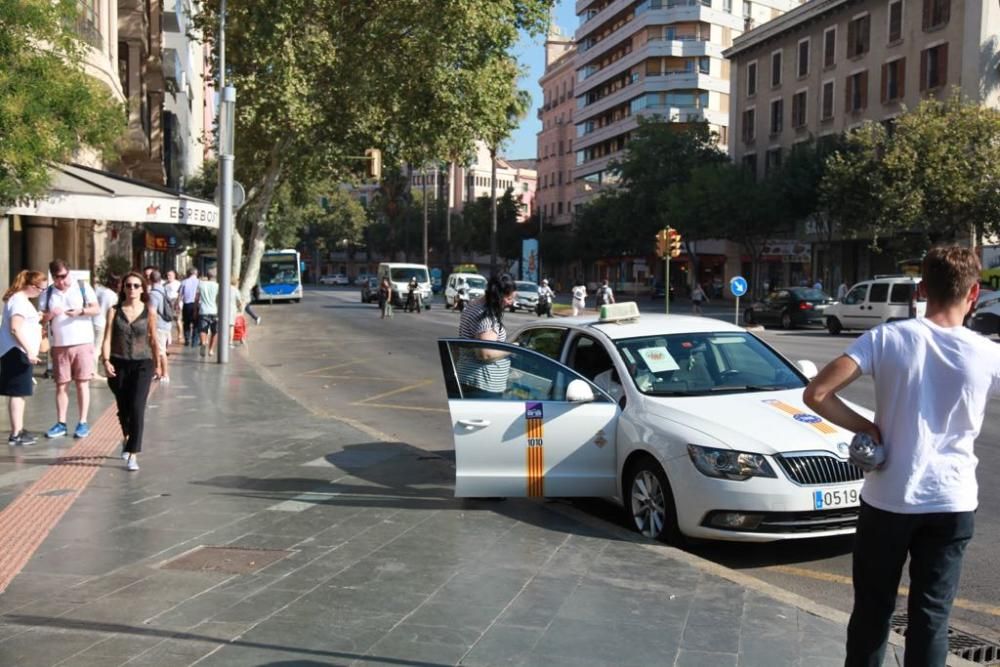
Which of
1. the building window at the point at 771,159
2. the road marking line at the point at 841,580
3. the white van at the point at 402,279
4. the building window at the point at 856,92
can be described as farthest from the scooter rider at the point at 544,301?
the road marking line at the point at 841,580

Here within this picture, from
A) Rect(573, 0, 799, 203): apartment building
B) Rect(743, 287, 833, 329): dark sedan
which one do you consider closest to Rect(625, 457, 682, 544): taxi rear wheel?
Rect(743, 287, 833, 329): dark sedan

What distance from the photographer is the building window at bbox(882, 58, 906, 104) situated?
45688mm

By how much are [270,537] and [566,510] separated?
211cm

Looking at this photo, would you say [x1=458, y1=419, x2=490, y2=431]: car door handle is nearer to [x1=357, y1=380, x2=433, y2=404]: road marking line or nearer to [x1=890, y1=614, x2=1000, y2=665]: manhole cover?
[x1=890, y1=614, x2=1000, y2=665]: manhole cover

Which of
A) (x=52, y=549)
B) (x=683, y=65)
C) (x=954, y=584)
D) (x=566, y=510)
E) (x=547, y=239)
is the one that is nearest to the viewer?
(x=954, y=584)

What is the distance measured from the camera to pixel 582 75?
90375 millimetres

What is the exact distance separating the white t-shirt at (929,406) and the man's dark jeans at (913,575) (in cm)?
5

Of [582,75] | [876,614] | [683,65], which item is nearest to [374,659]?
[876,614]

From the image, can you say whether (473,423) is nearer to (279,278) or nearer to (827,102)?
(827,102)

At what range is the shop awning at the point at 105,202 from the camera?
13836 millimetres

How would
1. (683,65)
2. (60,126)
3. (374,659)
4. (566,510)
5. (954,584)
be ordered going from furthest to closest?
(683,65), (60,126), (566,510), (374,659), (954,584)

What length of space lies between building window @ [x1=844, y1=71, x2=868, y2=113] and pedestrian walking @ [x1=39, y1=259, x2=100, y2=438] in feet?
148

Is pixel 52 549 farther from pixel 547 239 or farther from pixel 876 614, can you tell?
pixel 547 239

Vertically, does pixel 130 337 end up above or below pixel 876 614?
above
